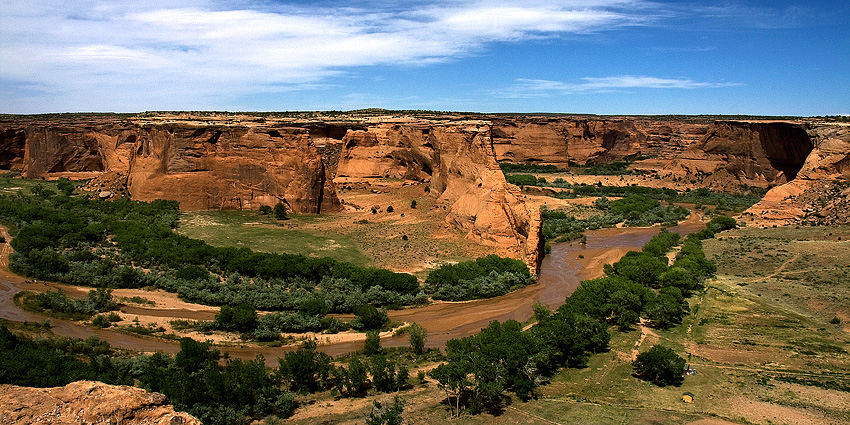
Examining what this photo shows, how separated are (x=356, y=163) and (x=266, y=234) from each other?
61.0ft

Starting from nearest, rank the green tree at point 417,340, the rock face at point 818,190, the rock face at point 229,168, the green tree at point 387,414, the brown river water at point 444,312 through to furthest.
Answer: the green tree at point 387,414 → the green tree at point 417,340 → the brown river water at point 444,312 → the rock face at point 229,168 → the rock face at point 818,190

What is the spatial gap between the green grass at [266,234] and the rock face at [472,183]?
21.1 ft

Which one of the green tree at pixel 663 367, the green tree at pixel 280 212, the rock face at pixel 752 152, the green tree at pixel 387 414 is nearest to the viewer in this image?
the green tree at pixel 387 414

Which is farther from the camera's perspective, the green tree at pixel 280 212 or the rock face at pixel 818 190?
the rock face at pixel 818 190

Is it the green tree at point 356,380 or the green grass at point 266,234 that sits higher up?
the green grass at point 266,234

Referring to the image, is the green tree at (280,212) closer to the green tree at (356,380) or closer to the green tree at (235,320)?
the green tree at (235,320)

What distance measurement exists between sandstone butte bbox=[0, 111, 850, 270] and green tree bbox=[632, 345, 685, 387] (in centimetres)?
1169

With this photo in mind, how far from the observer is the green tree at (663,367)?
17.9m

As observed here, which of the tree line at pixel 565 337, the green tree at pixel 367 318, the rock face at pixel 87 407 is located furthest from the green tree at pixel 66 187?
the rock face at pixel 87 407

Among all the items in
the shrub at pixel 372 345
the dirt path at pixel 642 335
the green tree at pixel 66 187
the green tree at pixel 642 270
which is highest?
the green tree at pixel 66 187

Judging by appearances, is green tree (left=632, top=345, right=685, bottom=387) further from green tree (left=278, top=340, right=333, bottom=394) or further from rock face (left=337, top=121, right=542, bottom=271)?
rock face (left=337, top=121, right=542, bottom=271)

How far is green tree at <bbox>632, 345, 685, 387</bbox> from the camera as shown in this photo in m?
17.9

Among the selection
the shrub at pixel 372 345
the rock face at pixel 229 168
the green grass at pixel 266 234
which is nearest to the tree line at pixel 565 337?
the shrub at pixel 372 345

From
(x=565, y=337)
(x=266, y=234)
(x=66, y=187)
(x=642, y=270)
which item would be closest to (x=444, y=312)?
(x=565, y=337)
